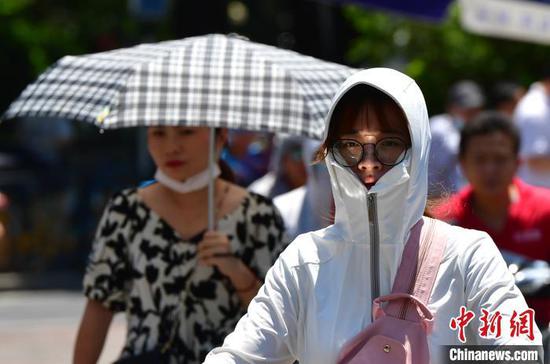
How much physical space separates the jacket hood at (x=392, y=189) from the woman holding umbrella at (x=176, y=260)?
1704mm

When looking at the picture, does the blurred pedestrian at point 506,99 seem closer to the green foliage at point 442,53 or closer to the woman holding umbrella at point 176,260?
the green foliage at point 442,53

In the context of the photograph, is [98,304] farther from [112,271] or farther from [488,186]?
[488,186]

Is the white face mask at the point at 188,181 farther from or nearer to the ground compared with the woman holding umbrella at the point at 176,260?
farther from the ground

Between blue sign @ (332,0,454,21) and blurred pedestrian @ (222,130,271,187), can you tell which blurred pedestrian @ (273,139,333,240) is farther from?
blurred pedestrian @ (222,130,271,187)

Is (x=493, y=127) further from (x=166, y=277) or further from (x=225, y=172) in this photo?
(x=166, y=277)

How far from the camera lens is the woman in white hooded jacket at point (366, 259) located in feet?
10.2

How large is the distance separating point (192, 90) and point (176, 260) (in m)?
0.64

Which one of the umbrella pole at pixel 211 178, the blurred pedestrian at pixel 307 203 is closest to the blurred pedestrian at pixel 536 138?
the blurred pedestrian at pixel 307 203

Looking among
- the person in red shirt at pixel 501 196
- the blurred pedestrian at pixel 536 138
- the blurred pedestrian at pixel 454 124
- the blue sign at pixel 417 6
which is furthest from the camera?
the blurred pedestrian at pixel 454 124

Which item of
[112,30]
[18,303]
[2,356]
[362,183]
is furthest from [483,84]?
[362,183]

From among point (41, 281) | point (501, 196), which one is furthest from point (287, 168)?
point (41, 281)

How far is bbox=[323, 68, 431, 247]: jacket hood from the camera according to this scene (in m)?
3.14

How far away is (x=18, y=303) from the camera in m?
14.6

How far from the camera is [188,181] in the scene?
5062mm
